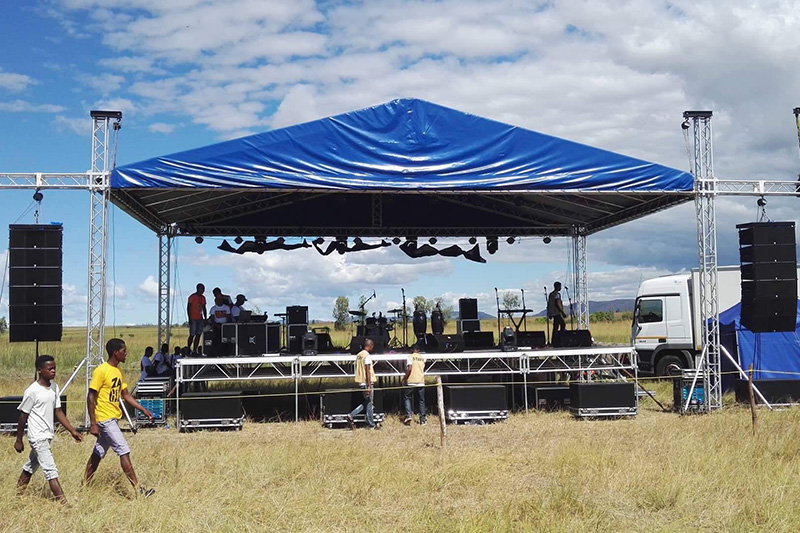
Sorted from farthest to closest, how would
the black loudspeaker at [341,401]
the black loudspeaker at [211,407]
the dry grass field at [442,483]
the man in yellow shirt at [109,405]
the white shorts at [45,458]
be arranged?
the black loudspeaker at [341,401] < the black loudspeaker at [211,407] < the man in yellow shirt at [109,405] < the white shorts at [45,458] < the dry grass field at [442,483]

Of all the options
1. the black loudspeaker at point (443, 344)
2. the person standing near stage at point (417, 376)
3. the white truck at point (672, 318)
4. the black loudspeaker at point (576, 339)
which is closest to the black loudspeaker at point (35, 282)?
the person standing near stage at point (417, 376)

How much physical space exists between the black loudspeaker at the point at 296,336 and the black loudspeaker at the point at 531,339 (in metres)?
3.85

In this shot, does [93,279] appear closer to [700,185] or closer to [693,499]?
[693,499]

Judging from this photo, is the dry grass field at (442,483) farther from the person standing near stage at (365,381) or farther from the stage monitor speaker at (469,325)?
the stage monitor speaker at (469,325)

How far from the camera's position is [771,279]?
12.2m

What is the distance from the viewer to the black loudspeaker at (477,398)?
12164mm

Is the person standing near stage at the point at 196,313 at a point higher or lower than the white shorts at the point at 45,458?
higher

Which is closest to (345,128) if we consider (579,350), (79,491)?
(579,350)

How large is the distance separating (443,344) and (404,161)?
11.7 ft

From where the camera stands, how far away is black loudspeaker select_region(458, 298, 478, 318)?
603 inches

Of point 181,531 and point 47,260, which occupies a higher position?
point 47,260

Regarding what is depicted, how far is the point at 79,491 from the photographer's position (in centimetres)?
712

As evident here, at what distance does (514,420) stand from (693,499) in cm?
557

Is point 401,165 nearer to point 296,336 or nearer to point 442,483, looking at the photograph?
point 296,336
